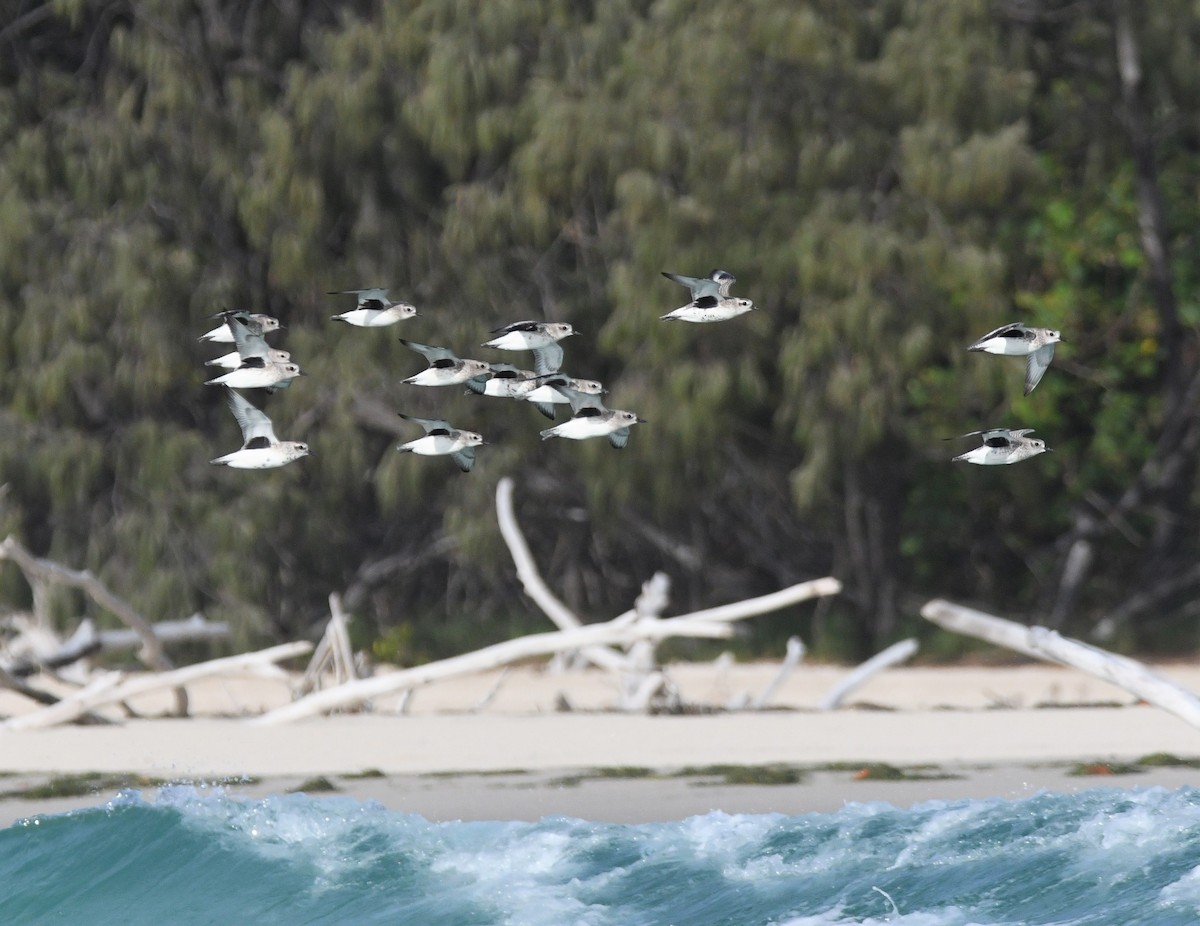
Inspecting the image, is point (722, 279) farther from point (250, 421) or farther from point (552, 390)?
point (250, 421)

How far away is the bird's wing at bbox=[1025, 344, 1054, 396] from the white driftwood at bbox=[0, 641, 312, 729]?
5284mm

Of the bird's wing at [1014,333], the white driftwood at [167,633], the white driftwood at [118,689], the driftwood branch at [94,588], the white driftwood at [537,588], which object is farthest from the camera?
the white driftwood at [167,633]

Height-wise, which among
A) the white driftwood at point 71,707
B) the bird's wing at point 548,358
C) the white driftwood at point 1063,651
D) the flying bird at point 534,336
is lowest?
the white driftwood at point 71,707

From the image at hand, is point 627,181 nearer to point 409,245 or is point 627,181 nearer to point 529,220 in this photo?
point 529,220

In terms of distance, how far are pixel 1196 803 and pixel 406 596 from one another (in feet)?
37.8

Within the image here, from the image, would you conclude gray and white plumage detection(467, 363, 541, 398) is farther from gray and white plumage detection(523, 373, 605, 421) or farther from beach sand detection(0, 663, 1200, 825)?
beach sand detection(0, 663, 1200, 825)

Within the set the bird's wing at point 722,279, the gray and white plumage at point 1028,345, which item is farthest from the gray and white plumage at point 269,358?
the gray and white plumage at point 1028,345

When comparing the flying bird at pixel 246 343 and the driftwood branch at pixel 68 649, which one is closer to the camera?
the flying bird at pixel 246 343

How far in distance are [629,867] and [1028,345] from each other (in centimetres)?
277

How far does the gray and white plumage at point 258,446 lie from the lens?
7.54 metres

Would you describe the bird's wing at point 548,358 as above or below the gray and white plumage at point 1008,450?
above

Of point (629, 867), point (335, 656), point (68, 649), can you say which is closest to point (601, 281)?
point (335, 656)

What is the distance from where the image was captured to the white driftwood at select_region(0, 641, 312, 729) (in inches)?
454

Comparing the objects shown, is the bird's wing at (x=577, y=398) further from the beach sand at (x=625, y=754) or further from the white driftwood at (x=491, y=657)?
the white driftwood at (x=491, y=657)
